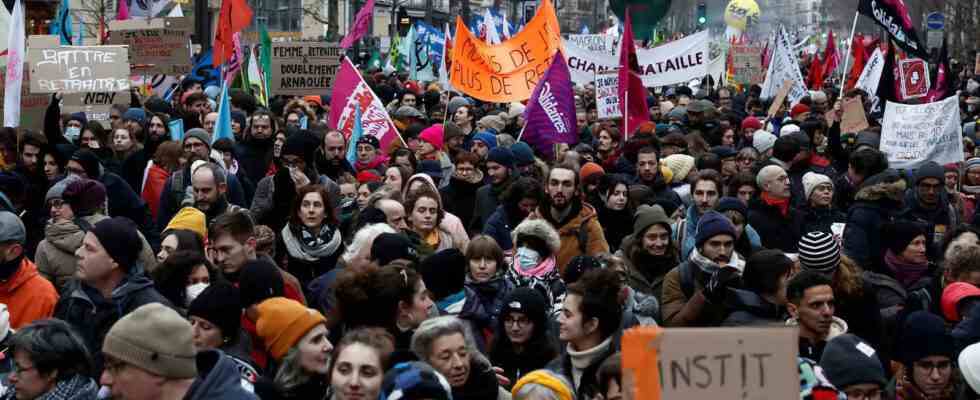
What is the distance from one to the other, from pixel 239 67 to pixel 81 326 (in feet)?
39.6

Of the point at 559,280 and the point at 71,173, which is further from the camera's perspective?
the point at 71,173

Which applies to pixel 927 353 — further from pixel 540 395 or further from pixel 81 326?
pixel 81 326

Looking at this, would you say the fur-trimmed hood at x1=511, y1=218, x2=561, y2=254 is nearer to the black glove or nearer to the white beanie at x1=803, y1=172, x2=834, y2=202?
the black glove

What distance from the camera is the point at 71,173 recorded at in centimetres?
995

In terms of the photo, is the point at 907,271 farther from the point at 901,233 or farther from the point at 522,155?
the point at 522,155

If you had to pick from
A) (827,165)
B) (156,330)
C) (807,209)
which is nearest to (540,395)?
(156,330)

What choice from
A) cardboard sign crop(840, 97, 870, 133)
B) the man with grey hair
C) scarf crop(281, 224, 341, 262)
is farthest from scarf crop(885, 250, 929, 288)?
cardboard sign crop(840, 97, 870, 133)

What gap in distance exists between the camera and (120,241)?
246 inches

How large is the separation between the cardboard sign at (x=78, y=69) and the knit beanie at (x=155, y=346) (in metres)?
8.90

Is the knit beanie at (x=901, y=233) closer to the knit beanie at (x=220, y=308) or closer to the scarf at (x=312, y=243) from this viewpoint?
the scarf at (x=312, y=243)

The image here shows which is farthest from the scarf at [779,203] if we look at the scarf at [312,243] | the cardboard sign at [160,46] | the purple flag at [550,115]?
the cardboard sign at [160,46]

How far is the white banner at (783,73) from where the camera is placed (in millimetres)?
20906

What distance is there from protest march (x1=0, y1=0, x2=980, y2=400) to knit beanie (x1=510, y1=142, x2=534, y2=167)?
0.06m

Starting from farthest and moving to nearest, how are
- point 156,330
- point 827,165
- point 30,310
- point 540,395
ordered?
point 827,165 → point 30,310 → point 540,395 → point 156,330
